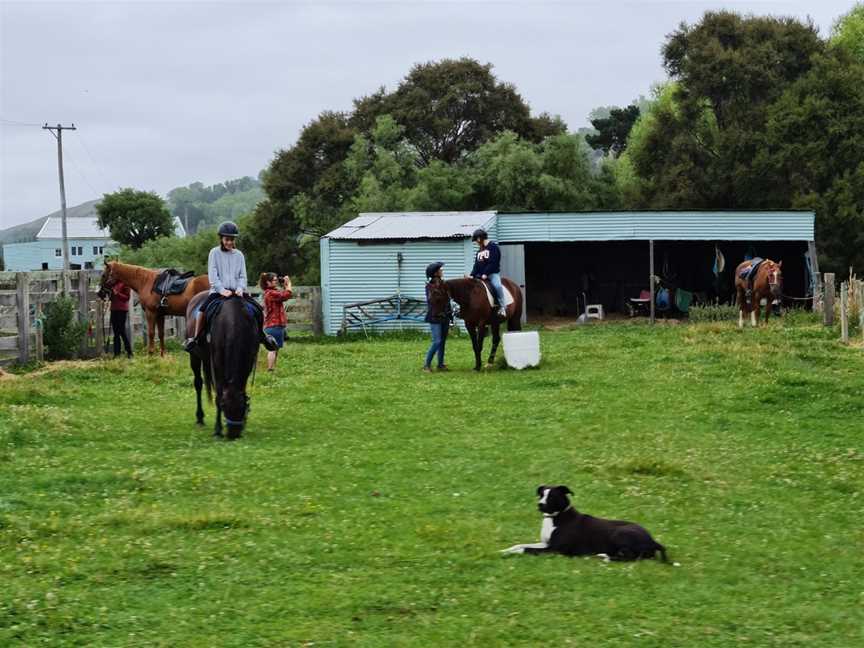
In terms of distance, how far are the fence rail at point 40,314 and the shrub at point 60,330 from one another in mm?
220

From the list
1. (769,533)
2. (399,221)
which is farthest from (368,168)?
(769,533)

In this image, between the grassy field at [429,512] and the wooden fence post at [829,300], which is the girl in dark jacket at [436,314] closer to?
the grassy field at [429,512]

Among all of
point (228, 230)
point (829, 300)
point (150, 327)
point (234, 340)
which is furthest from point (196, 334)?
point (829, 300)

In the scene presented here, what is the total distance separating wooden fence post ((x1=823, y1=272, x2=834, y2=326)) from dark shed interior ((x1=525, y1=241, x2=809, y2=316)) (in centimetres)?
1110

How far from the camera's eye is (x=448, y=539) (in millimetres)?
7484

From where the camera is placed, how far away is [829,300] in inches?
1034

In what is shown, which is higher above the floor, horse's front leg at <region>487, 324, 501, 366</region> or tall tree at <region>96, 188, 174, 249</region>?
tall tree at <region>96, 188, 174, 249</region>

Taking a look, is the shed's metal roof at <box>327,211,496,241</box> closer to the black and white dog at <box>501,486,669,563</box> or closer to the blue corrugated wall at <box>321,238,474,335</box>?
the blue corrugated wall at <box>321,238,474,335</box>

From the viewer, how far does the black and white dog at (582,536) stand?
7.00 m

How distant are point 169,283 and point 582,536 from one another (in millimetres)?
15815

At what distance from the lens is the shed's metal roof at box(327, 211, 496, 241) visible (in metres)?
30.1

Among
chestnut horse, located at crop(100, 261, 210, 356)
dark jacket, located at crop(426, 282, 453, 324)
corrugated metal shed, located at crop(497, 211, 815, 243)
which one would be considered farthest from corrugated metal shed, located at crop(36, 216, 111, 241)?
dark jacket, located at crop(426, 282, 453, 324)

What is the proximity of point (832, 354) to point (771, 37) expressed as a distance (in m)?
30.3

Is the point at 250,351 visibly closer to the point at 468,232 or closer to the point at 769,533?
the point at 769,533
